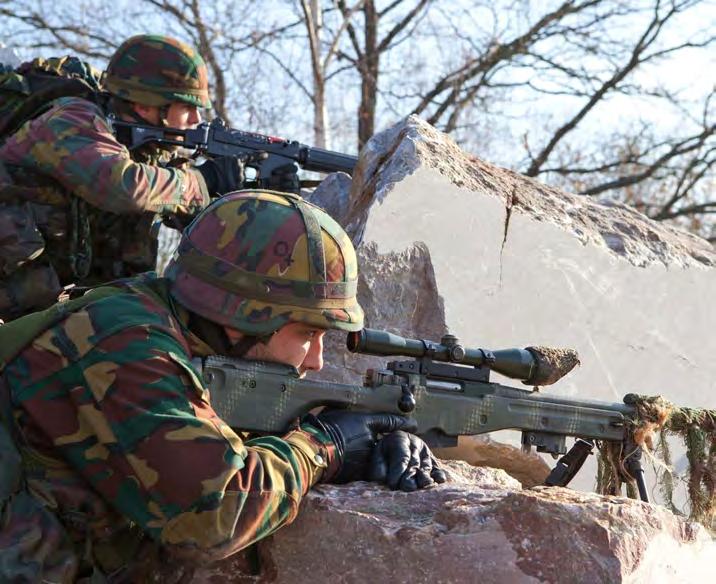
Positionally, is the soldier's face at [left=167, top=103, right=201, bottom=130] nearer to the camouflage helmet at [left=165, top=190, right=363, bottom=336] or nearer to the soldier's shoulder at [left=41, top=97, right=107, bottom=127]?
the soldier's shoulder at [left=41, top=97, right=107, bottom=127]

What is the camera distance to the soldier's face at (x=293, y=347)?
10.3 ft

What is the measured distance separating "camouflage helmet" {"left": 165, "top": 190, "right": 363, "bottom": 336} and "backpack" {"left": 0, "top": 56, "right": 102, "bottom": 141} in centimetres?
324

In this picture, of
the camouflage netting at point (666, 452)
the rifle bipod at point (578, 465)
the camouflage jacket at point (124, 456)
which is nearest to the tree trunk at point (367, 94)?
the camouflage netting at point (666, 452)

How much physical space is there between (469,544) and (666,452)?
1.72 meters

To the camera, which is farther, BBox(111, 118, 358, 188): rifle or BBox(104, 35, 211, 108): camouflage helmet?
BBox(111, 118, 358, 188): rifle

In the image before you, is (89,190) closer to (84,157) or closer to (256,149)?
(84,157)

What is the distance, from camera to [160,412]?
2.65 meters

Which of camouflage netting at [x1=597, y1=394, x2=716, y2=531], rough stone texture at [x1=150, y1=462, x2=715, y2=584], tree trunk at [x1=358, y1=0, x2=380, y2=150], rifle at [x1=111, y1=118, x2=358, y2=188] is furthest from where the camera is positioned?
tree trunk at [x1=358, y1=0, x2=380, y2=150]

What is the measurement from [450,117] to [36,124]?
11923mm

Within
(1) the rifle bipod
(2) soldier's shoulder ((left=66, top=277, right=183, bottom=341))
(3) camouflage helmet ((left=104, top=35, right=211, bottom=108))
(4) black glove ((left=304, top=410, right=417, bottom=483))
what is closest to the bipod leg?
(1) the rifle bipod

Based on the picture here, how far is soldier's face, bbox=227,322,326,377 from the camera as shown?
10.3 feet

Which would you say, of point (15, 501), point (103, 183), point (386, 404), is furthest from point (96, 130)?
point (15, 501)

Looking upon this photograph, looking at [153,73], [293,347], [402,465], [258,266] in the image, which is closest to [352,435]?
[402,465]

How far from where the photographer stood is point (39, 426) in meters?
2.76
